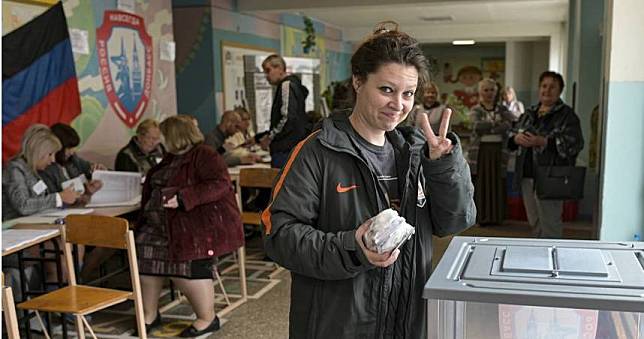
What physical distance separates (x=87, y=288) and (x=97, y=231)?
318 millimetres

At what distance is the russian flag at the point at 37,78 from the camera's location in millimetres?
4258

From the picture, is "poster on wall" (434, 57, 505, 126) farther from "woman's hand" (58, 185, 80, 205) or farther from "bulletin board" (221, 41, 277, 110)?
"woman's hand" (58, 185, 80, 205)

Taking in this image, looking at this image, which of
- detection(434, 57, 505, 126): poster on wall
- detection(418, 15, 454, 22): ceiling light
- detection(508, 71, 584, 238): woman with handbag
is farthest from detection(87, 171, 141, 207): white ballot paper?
detection(434, 57, 505, 126): poster on wall

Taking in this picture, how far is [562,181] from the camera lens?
4434mm

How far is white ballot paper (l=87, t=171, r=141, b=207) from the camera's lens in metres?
4.05

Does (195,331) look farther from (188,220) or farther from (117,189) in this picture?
(117,189)

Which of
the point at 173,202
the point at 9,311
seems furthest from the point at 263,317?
the point at 9,311

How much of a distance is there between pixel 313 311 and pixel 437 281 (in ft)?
1.40

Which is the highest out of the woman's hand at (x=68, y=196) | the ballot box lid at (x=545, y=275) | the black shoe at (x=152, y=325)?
the ballot box lid at (x=545, y=275)

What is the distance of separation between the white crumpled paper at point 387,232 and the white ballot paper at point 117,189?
306 cm

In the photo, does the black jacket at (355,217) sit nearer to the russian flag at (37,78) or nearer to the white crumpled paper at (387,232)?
the white crumpled paper at (387,232)

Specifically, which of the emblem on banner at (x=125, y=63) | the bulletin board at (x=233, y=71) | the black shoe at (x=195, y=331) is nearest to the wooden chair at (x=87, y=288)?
the black shoe at (x=195, y=331)

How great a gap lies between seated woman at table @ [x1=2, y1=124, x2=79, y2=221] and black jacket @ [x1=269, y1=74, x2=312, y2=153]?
1.78 meters

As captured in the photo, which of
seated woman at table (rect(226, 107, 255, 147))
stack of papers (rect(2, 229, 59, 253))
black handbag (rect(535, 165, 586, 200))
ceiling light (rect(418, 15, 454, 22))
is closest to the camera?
stack of papers (rect(2, 229, 59, 253))
